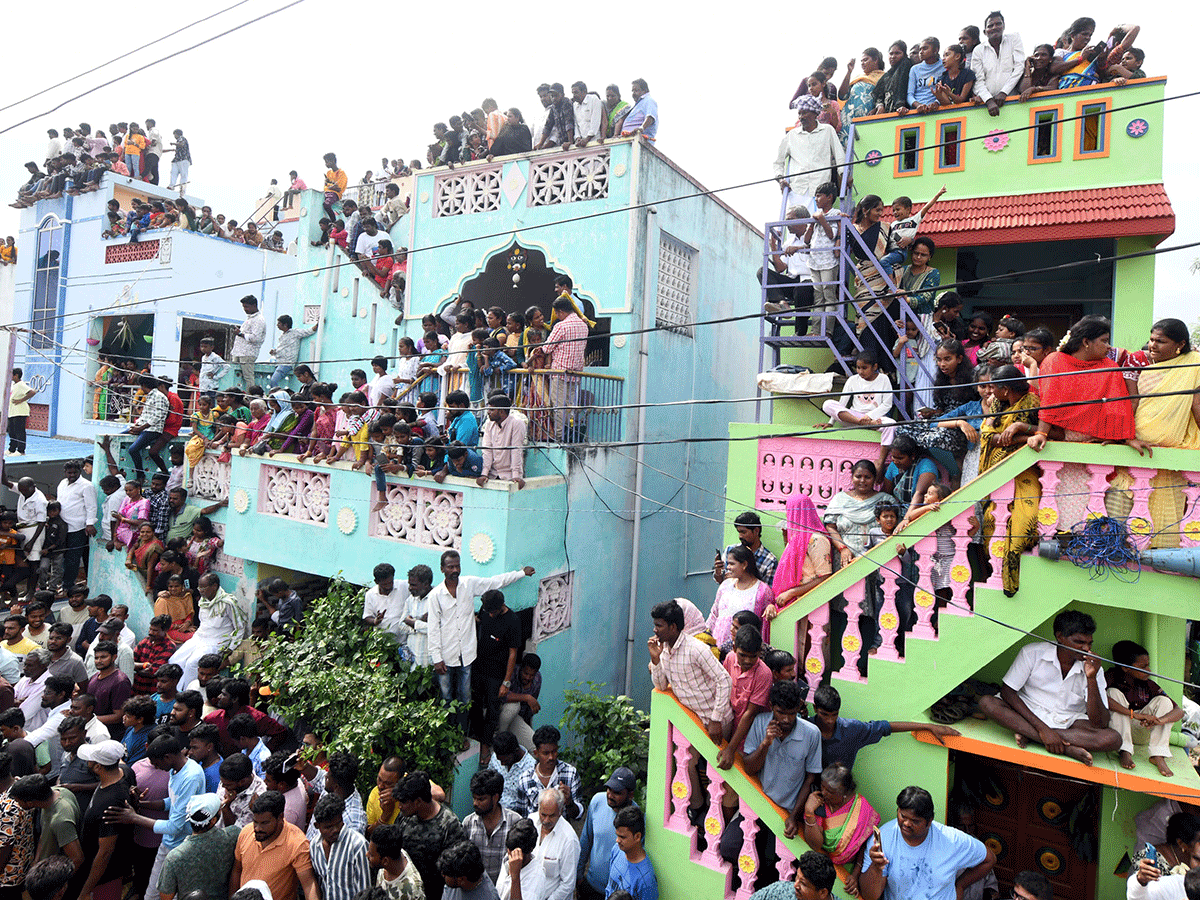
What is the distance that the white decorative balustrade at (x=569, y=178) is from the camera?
34.5ft

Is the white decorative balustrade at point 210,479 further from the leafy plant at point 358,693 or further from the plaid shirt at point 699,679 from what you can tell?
the plaid shirt at point 699,679

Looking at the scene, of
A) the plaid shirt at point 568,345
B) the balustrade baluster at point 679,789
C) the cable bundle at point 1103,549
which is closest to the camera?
the cable bundle at point 1103,549

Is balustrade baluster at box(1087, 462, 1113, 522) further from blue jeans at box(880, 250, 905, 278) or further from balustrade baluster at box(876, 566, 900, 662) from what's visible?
blue jeans at box(880, 250, 905, 278)

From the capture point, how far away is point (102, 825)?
5418mm

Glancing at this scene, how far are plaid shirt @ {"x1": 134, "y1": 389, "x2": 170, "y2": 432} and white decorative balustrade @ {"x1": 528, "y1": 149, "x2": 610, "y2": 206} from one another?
21.1 ft

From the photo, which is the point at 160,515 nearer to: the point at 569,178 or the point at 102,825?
the point at 102,825

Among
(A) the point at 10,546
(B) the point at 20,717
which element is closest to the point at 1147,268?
(B) the point at 20,717

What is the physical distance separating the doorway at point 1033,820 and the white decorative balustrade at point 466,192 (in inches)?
372

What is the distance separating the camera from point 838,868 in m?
5.01

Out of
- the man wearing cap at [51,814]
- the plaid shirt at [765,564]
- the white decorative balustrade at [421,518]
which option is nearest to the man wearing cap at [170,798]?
the man wearing cap at [51,814]

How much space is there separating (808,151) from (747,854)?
7773mm

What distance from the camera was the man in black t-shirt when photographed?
786 centimetres

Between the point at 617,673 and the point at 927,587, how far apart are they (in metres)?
5.75

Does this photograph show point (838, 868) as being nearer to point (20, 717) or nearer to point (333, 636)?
point (333, 636)
